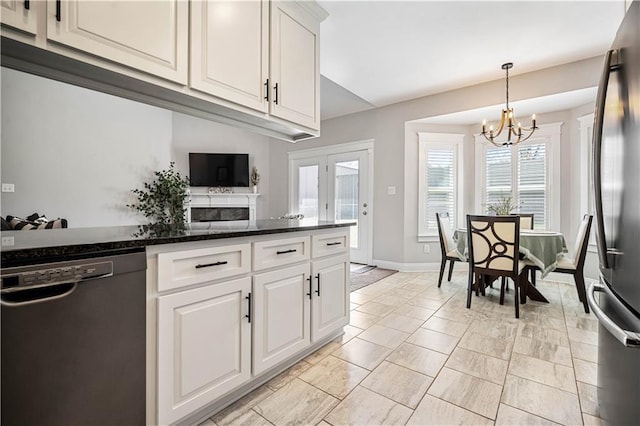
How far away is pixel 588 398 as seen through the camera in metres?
1.51

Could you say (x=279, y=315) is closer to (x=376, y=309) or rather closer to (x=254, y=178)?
(x=376, y=309)

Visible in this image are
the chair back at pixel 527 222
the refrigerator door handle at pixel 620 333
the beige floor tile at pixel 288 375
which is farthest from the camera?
the chair back at pixel 527 222

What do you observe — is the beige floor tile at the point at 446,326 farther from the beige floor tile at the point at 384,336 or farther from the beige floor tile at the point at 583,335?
the beige floor tile at the point at 583,335

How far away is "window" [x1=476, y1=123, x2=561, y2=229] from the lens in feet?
13.2

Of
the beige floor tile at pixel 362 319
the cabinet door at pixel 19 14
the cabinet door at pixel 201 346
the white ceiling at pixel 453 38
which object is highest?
the white ceiling at pixel 453 38

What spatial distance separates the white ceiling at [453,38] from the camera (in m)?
2.37

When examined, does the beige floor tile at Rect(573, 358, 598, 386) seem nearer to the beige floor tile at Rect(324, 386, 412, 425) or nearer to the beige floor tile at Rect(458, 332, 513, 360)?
the beige floor tile at Rect(458, 332, 513, 360)

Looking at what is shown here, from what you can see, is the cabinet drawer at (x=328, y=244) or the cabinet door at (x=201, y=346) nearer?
the cabinet door at (x=201, y=346)

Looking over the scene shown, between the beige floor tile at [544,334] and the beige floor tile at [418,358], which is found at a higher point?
the beige floor tile at [544,334]

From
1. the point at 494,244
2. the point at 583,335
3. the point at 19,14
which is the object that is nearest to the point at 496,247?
the point at 494,244

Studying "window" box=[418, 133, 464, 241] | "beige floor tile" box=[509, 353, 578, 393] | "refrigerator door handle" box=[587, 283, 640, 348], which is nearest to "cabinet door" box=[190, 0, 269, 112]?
"refrigerator door handle" box=[587, 283, 640, 348]

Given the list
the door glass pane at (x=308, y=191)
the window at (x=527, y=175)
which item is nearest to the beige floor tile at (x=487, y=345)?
the window at (x=527, y=175)

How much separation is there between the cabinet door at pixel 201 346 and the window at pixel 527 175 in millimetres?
4330

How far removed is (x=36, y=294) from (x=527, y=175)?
17.0 ft
